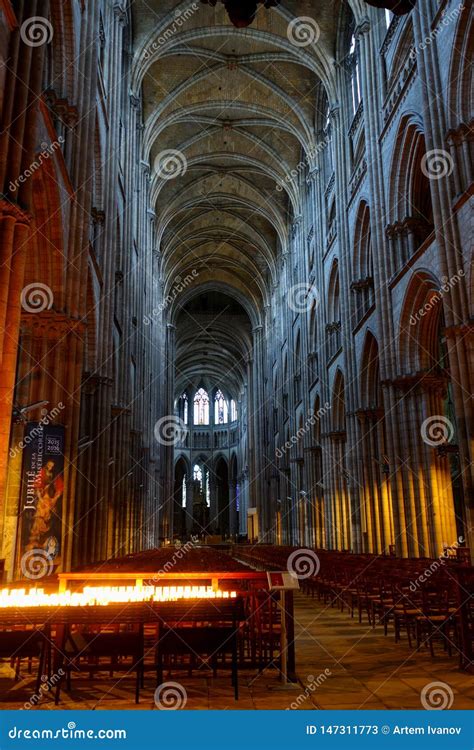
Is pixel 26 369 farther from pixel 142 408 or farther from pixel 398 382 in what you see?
pixel 142 408

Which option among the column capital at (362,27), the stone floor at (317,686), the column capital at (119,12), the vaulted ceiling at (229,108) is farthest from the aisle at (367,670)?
the vaulted ceiling at (229,108)

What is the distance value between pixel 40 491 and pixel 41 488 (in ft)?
0.19

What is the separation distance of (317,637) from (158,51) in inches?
1039

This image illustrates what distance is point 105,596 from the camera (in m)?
6.21

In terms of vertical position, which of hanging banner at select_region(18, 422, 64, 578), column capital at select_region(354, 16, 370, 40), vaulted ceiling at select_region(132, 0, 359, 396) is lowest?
hanging banner at select_region(18, 422, 64, 578)

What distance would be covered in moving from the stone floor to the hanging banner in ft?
15.1

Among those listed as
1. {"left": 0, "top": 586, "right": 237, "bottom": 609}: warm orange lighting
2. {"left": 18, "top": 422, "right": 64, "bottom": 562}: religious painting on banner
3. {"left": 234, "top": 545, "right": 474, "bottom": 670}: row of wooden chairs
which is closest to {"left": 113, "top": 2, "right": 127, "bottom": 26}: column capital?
{"left": 18, "top": 422, "right": 64, "bottom": 562}: religious painting on banner

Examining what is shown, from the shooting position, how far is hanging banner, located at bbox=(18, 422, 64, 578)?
10.7m

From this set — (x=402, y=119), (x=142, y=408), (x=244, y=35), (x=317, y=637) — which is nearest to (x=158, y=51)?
(x=244, y=35)

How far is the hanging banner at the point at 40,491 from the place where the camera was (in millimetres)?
10680

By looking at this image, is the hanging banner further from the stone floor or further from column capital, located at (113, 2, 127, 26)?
column capital, located at (113, 2, 127, 26)

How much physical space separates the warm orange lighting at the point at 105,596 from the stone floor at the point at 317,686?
28.3 inches

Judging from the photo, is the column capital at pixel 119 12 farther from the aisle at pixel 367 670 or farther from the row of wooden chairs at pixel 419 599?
the aisle at pixel 367 670

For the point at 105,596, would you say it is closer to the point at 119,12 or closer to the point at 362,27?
the point at 119,12
